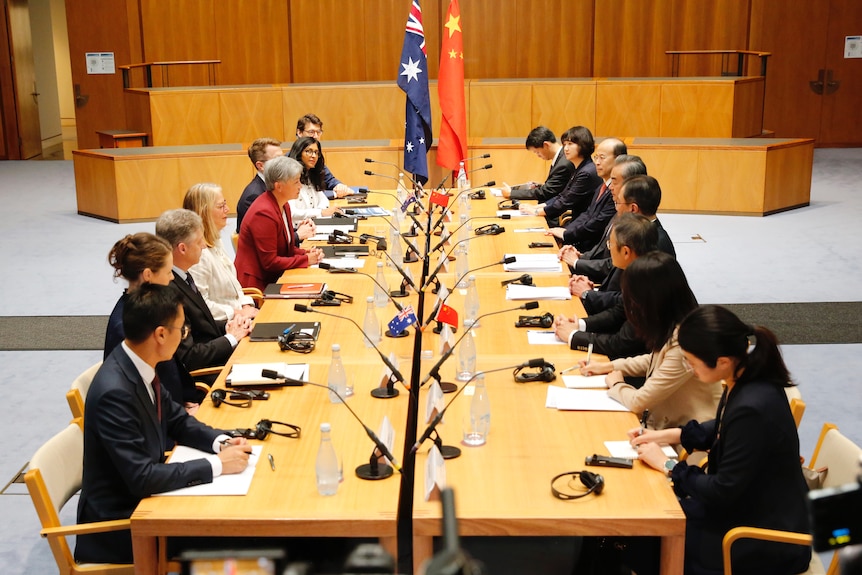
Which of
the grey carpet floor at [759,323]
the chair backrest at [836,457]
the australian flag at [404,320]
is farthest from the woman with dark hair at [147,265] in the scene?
the grey carpet floor at [759,323]

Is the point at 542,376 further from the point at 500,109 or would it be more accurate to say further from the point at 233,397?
the point at 500,109

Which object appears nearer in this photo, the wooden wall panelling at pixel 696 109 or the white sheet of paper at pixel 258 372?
the white sheet of paper at pixel 258 372

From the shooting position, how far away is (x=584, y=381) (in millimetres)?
3615

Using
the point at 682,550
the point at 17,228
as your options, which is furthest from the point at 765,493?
the point at 17,228

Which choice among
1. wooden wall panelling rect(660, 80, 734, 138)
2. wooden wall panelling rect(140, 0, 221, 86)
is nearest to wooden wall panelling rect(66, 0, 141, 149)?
wooden wall panelling rect(140, 0, 221, 86)

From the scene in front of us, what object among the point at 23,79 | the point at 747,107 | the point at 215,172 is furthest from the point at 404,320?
the point at 23,79

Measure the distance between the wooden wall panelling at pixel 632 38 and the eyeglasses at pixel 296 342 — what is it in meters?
10.8

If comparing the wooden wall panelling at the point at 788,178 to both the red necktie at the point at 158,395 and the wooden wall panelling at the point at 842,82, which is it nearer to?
the wooden wall panelling at the point at 842,82

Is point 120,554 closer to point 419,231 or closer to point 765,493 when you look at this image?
point 765,493

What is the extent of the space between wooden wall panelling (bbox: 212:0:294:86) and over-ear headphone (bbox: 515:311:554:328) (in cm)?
1052

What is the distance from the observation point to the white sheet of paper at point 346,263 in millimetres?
5473

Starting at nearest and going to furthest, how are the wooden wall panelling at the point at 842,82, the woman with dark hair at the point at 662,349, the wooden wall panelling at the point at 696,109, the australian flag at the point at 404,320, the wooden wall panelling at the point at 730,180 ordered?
the woman with dark hair at the point at 662,349, the australian flag at the point at 404,320, the wooden wall panelling at the point at 730,180, the wooden wall panelling at the point at 696,109, the wooden wall panelling at the point at 842,82

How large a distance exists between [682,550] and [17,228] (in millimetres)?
8970

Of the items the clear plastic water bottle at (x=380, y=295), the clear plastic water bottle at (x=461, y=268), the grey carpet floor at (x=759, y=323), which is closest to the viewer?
the clear plastic water bottle at (x=380, y=295)
